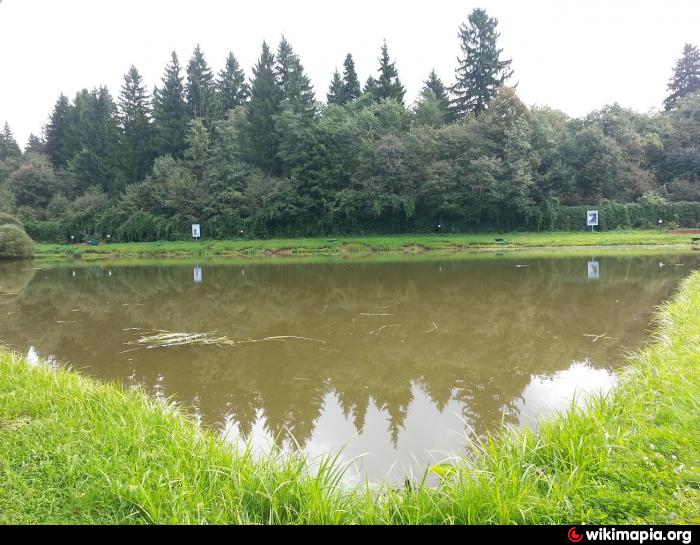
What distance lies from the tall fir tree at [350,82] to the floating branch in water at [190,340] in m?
45.0

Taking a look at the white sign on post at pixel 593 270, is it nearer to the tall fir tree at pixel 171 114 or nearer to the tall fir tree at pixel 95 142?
the tall fir tree at pixel 171 114

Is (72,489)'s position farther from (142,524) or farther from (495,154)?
(495,154)

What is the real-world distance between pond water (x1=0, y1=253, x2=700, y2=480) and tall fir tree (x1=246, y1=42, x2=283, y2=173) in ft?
79.0

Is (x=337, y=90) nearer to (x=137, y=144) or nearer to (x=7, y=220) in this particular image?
(x=137, y=144)

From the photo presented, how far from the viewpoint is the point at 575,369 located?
6148 mm

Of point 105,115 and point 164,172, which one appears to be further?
point 105,115

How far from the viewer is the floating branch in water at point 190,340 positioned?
26.7 feet

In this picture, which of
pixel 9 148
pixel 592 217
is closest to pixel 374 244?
pixel 592 217

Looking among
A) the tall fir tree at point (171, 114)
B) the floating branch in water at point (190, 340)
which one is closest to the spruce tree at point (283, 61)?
the tall fir tree at point (171, 114)

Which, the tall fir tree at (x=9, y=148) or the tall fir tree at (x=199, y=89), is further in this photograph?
the tall fir tree at (x=9, y=148)

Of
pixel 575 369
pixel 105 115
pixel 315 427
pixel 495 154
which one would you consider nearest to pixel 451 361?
pixel 575 369

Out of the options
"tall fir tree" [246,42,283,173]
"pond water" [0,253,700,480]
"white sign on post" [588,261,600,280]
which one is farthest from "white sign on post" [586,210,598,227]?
"tall fir tree" [246,42,283,173]
